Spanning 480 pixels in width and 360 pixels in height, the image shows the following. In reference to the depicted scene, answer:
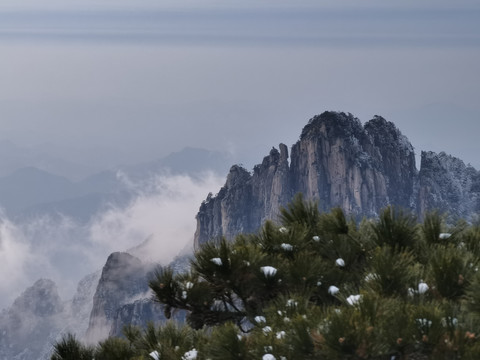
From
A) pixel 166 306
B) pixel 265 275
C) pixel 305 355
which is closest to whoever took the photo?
pixel 305 355

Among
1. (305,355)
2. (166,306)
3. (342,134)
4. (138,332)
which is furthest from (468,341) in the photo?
(342,134)

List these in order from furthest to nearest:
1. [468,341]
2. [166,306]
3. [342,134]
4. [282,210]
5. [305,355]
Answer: [342,134], [282,210], [166,306], [305,355], [468,341]

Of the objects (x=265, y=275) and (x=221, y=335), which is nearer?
(x=221, y=335)

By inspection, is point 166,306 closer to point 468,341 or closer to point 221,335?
point 221,335

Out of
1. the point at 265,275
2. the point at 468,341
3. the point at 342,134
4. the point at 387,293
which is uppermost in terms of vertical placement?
the point at 342,134

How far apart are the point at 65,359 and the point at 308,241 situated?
4499 mm

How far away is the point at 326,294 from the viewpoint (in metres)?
10.3

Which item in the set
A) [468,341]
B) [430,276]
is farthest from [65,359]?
[468,341]

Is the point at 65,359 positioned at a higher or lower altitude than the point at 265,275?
lower

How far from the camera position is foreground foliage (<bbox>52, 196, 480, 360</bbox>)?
7051mm

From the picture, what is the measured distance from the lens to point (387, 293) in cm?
845

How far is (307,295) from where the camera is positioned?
375 inches

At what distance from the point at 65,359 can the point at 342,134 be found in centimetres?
19161

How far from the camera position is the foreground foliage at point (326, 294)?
705cm
